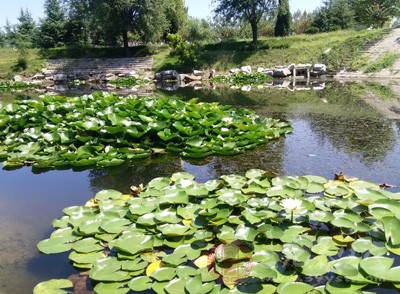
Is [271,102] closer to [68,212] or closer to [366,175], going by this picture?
[366,175]

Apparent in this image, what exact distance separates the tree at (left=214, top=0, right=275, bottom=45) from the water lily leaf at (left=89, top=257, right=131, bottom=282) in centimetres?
2152

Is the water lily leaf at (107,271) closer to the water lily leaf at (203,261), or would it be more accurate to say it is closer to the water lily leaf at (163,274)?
the water lily leaf at (163,274)

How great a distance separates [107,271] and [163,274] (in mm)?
325

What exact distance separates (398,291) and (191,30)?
3256cm

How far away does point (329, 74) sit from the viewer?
17.8 metres

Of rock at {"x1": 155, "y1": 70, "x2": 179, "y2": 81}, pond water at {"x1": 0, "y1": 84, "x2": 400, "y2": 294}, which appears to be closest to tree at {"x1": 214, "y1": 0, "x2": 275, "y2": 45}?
rock at {"x1": 155, "y1": 70, "x2": 179, "y2": 81}

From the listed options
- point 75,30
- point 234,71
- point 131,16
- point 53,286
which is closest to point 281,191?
point 53,286

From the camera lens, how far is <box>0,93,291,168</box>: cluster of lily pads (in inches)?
173

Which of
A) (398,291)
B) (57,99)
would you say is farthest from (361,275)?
(57,99)

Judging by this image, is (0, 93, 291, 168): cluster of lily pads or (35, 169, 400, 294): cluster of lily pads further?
(0, 93, 291, 168): cluster of lily pads

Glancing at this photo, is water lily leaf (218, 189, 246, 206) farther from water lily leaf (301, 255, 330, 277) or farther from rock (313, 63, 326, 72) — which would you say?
rock (313, 63, 326, 72)

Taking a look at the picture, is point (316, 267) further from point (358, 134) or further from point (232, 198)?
point (358, 134)

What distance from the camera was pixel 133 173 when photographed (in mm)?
4109

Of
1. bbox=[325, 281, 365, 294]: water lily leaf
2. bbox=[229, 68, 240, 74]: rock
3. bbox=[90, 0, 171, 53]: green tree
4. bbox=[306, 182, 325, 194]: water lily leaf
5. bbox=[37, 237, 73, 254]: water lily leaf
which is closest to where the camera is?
bbox=[325, 281, 365, 294]: water lily leaf
